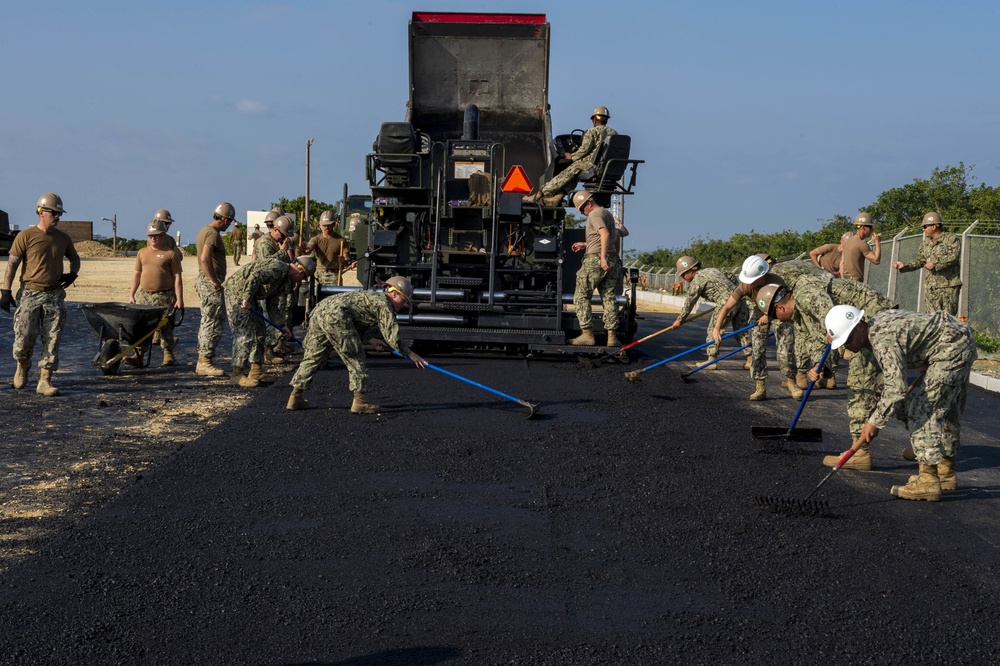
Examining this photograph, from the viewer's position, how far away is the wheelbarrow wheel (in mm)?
10812

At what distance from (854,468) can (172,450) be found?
4774 mm

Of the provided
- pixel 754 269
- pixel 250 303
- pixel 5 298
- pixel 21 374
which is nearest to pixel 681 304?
pixel 250 303

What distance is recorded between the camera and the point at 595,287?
13.0 metres

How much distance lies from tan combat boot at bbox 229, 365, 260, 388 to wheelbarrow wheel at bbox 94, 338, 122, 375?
4.09 feet

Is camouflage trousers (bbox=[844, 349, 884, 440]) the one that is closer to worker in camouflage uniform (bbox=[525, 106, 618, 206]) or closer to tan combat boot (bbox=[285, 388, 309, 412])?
tan combat boot (bbox=[285, 388, 309, 412])

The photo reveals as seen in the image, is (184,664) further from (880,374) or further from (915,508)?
(880,374)

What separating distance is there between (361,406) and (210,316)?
3.07 meters

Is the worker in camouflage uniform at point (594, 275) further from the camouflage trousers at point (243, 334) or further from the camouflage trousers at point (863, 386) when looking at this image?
the camouflage trousers at point (863, 386)

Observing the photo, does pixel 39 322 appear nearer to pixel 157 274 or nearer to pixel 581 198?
pixel 157 274

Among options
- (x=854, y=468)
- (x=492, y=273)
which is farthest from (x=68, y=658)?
(x=492, y=273)

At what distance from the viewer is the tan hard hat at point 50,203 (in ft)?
31.2

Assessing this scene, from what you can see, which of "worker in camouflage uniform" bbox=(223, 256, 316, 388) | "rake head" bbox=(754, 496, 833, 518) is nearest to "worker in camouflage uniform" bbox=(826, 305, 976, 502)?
"rake head" bbox=(754, 496, 833, 518)

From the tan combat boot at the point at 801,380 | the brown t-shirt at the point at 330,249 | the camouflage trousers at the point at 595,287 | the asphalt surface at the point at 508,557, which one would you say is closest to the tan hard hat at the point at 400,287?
the asphalt surface at the point at 508,557

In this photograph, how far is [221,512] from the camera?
572cm
